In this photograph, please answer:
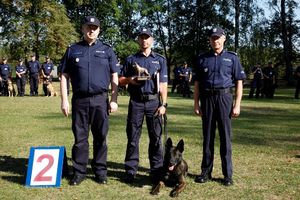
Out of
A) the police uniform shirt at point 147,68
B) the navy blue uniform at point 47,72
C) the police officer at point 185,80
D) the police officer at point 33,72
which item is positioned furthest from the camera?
the police officer at point 185,80

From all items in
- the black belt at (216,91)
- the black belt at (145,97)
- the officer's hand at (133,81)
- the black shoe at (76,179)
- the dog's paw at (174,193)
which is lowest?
the dog's paw at (174,193)

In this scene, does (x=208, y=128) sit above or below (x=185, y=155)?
above

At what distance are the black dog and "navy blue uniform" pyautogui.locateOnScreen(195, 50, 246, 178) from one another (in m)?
0.60

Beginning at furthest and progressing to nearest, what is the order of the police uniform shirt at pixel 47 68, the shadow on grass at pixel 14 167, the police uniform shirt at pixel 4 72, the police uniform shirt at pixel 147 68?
the police uniform shirt at pixel 47 68, the police uniform shirt at pixel 4 72, the shadow on grass at pixel 14 167, the police uniform shirt at pixel 147 68

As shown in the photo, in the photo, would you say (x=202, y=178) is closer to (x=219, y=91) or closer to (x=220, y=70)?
(x=219, y=91)

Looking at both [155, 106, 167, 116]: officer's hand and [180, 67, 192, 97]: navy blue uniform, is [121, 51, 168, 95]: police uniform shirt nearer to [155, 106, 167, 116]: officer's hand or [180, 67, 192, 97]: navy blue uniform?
[155, 106, 167, 116]: officer's hand

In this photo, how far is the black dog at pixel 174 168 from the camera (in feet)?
17.7

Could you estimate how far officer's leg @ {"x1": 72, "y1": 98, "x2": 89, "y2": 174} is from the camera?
565 centimetres

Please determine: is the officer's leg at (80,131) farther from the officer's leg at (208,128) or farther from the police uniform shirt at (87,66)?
the officer's leg at (208,128)

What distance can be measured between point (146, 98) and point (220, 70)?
109cm

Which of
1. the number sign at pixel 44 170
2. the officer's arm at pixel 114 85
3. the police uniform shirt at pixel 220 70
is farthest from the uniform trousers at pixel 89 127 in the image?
the police uniform shirt at pixel 220 70

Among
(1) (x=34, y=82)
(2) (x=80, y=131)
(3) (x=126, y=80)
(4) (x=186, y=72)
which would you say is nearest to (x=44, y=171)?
(2) (x=80, y=131)

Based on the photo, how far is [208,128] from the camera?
19.2 ft

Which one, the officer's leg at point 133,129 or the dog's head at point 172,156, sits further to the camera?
the officer's leg at point 133,129
